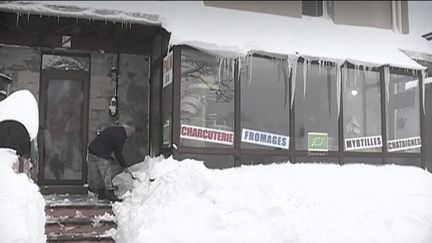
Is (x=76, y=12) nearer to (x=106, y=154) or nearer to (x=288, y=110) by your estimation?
(x=106, y=154)

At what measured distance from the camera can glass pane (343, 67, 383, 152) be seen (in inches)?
371

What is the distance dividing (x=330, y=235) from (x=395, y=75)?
428cm

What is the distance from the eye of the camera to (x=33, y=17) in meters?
8.58

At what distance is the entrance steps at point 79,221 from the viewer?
685 centimetres

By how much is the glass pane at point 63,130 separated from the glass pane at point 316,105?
3.83 meters

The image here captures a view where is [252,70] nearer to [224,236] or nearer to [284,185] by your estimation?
[284,185]

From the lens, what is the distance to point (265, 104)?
8789 mm

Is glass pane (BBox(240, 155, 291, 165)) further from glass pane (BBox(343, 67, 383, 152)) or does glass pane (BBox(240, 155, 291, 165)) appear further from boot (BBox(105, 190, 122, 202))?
boot (BBox(105, 190, 122, 202))

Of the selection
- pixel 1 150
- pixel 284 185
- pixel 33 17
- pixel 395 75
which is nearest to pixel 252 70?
pixel 284 185

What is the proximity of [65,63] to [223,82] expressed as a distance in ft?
9.73

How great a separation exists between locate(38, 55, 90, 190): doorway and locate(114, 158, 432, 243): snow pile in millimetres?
1663

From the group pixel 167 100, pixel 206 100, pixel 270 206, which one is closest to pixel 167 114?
pixel 167 100

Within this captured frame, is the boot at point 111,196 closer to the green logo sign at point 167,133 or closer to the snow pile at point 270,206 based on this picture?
the snow pile at point 270,206

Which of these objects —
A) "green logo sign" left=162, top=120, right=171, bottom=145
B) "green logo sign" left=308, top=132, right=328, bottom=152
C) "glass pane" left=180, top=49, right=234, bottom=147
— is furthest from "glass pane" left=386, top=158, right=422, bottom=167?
"green logo sign" left=162, top=120, right=171, bottom=145
